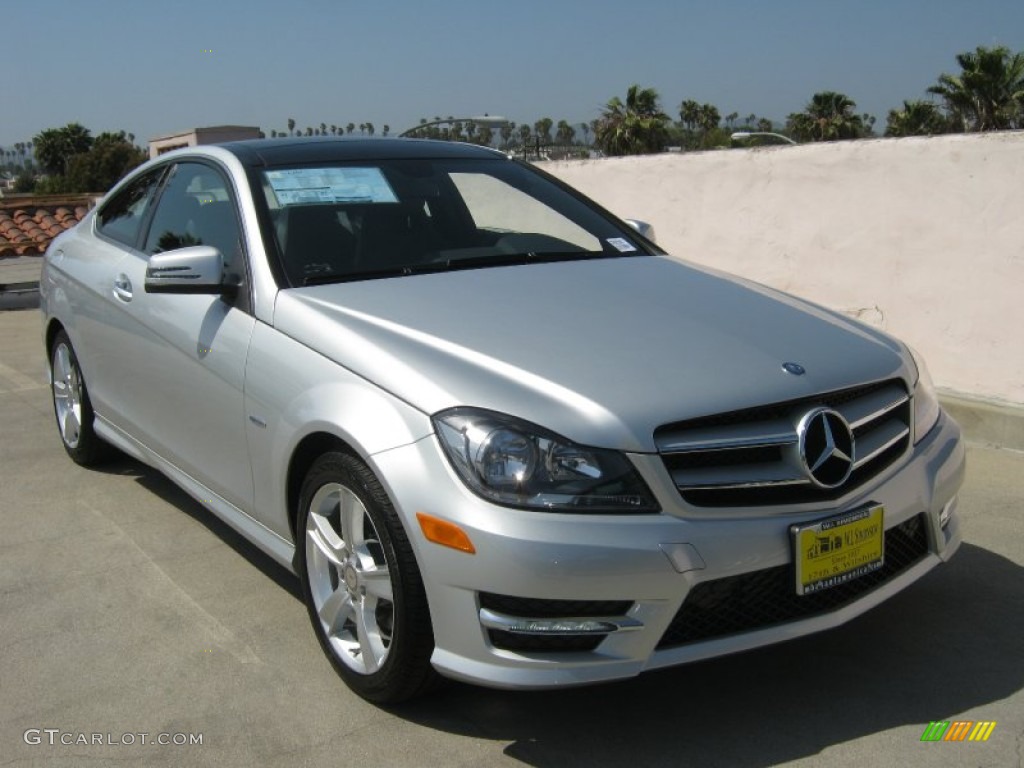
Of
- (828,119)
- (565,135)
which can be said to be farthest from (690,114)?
(565,135)

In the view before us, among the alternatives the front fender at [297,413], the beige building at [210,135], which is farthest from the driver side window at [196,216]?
the beige building at [210,135]

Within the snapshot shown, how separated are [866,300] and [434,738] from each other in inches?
172

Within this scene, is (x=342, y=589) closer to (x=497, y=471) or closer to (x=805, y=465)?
(x=497, y=471)

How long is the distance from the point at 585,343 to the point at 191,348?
1560 millimetres

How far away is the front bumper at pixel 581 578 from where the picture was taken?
2.56 m

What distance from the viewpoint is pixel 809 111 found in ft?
243

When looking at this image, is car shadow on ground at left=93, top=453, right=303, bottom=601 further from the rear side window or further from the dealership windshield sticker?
the dealership windshield sticker

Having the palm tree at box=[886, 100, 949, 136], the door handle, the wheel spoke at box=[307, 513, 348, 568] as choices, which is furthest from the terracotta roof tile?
the palm tree at box=[886, 100, 949, 136]

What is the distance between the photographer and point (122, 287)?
4520 millimetres

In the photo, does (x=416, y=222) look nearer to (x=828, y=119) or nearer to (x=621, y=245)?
(x=621, y=245)

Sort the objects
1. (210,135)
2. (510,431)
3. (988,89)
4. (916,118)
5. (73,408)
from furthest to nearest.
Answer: (916,118)
(988,89)
(210,135)
(73,408)
(510,431)

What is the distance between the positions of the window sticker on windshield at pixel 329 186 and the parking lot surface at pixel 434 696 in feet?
4.60

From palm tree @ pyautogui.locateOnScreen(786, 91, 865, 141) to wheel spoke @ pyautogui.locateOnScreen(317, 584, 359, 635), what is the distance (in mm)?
72927

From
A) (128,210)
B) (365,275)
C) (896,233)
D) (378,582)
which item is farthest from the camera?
(896,233)
